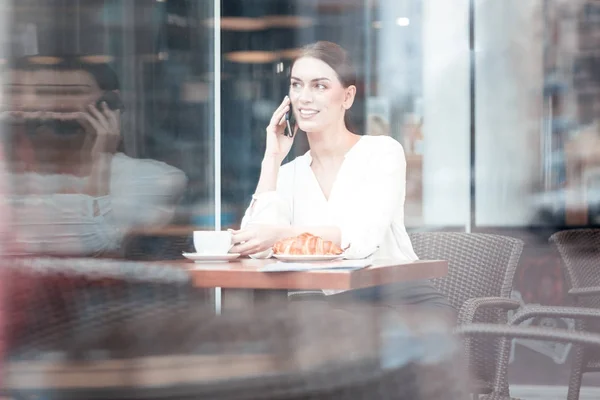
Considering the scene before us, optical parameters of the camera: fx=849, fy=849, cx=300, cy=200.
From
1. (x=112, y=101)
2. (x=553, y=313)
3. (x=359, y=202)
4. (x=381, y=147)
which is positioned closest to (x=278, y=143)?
(x=381, y=147)

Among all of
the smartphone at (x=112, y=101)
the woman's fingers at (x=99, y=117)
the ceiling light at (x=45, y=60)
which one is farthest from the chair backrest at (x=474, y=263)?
the smartphone at (x=112, y=101)

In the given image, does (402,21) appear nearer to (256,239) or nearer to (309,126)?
(309,126)

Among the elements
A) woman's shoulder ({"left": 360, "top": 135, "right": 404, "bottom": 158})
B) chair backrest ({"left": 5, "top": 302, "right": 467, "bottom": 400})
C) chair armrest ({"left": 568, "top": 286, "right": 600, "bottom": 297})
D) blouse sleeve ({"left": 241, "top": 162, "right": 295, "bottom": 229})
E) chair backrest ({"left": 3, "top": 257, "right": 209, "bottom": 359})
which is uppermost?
woman's shoulder ({"left": 360, "top": 135, "right": 404, "bottom": 158})

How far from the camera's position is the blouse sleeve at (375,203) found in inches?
96.0

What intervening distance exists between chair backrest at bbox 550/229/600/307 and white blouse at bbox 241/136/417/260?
82 cm

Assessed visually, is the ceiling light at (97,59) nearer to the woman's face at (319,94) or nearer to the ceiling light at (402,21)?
the ceiling light at (402,21)

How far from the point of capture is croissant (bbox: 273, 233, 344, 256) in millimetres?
2146

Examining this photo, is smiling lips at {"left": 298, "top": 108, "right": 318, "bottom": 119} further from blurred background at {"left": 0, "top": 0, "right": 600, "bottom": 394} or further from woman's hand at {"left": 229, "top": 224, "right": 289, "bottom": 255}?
blurred background at {"left": 0, "top": 0, "right": 600, "bottom": 394}

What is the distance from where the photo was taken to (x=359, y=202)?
2590 mm

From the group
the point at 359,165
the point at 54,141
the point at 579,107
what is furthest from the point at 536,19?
the point at 54,141

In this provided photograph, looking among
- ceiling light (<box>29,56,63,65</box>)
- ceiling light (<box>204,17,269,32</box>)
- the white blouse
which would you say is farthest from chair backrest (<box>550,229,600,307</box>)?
ceiling light (<box>29,56,63,65</box>)

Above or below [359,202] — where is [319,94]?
above

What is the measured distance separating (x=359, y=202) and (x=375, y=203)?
59 mm

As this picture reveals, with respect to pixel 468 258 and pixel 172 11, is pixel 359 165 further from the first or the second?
pixel 172 11
